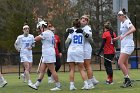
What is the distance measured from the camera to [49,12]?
50375 millimetres

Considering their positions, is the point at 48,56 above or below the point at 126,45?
below

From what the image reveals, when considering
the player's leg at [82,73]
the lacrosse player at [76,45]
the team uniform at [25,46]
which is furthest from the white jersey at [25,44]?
the player's leg at [82,73]

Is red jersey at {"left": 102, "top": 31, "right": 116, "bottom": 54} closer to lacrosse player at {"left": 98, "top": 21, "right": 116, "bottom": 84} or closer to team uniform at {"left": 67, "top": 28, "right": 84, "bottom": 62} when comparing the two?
lacrosse player at {"left": 98, "top": 21, "right": 116, "bottom": 84}

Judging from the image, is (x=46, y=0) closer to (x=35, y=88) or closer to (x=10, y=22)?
(x=10, y=22)

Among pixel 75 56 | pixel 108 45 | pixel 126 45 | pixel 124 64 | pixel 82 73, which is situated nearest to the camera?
pixel 75 56

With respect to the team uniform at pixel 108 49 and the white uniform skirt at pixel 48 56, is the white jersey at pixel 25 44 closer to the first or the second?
the team uniform at pixel 108 49

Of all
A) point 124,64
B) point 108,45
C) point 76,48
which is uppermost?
point 108,45

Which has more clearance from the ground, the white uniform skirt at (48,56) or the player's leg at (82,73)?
the white uniform skirt at (48,56)

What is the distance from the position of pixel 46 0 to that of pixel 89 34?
1464 inches

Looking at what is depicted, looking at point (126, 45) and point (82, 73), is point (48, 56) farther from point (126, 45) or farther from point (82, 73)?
point (126, 45)

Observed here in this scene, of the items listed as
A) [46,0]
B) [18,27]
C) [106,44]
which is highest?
[46,0]

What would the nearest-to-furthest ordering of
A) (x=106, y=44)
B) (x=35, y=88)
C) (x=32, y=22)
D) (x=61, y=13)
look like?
(x=35, y=88) → (x=106, y=44) → (x=32, y=22) → (x=61, y=13)

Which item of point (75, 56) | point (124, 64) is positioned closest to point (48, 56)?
point (75, 56)

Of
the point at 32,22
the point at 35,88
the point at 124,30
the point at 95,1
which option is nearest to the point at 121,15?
the point at 124,30
